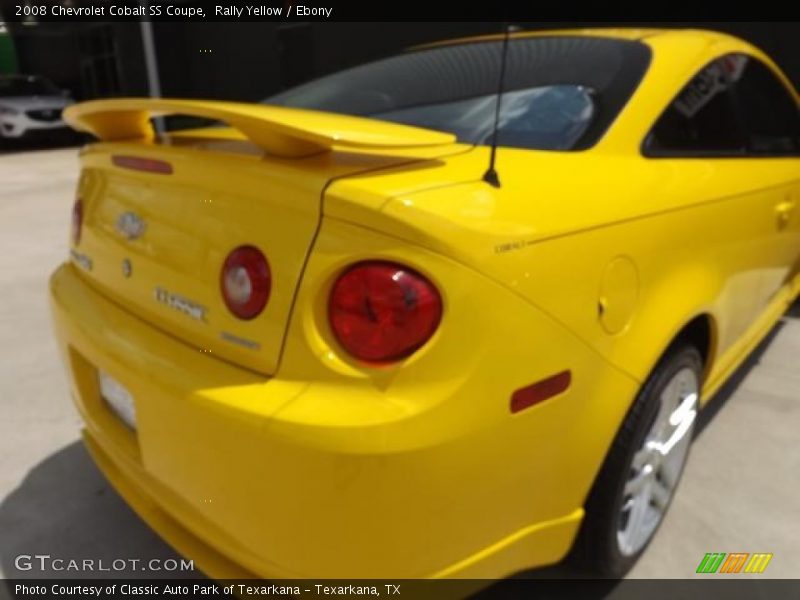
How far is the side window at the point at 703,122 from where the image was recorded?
6.72 feet

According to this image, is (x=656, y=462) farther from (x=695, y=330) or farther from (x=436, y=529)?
(x=436, y=529)

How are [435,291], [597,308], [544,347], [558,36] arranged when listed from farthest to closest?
[558,36] → [597,308] → [544,347] → [435,291]

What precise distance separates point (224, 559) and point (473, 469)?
647 millimetres

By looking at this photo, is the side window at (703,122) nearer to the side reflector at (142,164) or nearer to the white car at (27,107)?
the side reflector at (142,164)

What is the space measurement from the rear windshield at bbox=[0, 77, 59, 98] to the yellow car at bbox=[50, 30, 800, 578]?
626 inches

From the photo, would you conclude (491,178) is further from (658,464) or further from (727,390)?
(727,390)

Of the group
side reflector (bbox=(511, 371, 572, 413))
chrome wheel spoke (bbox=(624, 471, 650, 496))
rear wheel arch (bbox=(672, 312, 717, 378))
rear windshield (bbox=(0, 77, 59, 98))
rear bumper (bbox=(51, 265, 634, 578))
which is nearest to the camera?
rear bumper (bbox=(51, 265, 634, 578))

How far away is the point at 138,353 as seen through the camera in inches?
65.7

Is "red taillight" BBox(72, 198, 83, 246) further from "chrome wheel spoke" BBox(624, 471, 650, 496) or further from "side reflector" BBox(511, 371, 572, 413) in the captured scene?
"chrome wheel spoke" BBox(624, 471, 650, 496)

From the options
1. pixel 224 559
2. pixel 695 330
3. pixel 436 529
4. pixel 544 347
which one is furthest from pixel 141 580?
pixel 695 330

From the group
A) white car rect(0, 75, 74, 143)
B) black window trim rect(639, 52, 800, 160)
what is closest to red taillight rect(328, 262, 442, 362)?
black window trim rect(639, 52, 800, 160)

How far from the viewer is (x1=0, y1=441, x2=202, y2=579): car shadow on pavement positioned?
2104 mm

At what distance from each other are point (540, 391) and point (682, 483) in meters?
1.28

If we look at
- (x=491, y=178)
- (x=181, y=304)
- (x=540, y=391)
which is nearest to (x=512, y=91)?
(x=491, y=178)
